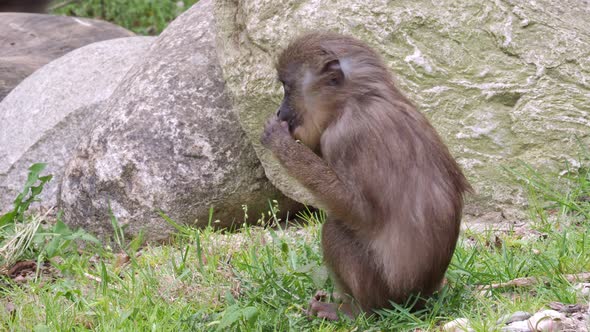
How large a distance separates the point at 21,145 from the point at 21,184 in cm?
37

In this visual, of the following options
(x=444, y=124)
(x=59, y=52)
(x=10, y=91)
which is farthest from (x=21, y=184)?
(x=444, y=124)

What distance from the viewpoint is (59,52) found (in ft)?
31.6

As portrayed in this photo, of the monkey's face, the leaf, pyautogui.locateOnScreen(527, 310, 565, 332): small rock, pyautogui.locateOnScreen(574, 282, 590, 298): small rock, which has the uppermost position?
the monkey's face

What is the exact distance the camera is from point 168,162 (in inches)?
261

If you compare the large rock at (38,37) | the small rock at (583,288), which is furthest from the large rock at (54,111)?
the small rock at (583,288)

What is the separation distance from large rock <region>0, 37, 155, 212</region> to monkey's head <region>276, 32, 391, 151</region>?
3.84 metres

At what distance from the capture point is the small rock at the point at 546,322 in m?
3.65

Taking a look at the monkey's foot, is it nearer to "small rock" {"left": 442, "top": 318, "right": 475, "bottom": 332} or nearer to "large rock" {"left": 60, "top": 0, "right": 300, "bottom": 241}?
"small rock" {"left": 442, "top": 318, "right": 475, "bottom": 332}

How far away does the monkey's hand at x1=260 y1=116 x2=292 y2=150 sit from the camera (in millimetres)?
4176

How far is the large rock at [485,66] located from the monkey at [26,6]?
15.9ft

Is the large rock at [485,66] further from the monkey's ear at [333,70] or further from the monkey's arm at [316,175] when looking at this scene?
the monkey's arm at [316,175]

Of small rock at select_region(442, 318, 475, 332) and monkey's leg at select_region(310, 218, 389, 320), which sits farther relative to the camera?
monkey's leg at select_region(310, 218, 389, 320)

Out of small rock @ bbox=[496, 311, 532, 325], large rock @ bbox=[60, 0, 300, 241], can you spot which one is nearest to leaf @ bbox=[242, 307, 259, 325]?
small rock @ bbox=[496, 311, 532, 325]

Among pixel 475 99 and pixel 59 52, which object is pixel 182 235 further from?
pixel 59 52
